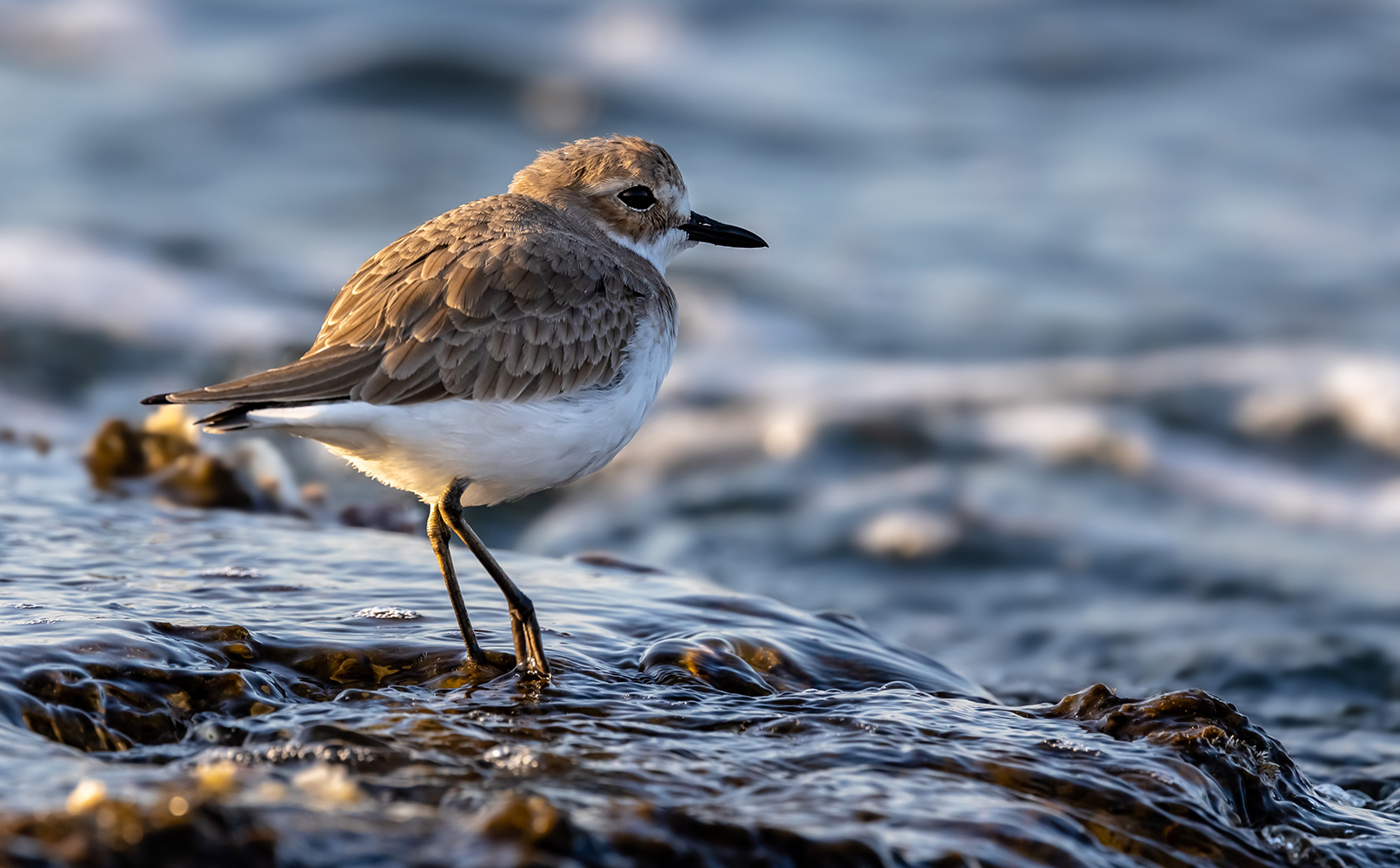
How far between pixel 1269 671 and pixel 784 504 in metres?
3.06

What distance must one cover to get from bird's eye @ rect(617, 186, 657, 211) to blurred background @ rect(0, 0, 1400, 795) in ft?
6.67

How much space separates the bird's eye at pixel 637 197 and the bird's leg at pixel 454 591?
1436mm

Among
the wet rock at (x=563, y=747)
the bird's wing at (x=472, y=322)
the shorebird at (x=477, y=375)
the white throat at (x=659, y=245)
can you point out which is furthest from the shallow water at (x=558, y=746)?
the white throat at (x=659, y=245)

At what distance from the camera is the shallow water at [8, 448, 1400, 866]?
9.16 ft

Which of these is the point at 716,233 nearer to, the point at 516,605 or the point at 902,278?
the point at 516,605

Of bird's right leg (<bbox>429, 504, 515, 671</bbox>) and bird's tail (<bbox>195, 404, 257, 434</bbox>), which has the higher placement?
bird's tail (<bbox>195, 404, 257, 434</bbox>)

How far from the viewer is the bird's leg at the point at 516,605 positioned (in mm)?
4031

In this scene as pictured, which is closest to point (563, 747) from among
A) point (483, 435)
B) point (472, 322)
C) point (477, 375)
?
point (483, 435)

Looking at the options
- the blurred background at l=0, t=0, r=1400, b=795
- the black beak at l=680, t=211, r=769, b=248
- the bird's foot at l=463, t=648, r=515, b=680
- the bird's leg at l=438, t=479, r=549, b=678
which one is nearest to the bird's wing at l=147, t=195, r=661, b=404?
the bird's leg at l=438, t=479, r=549, b=678

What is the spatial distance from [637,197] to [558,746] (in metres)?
2.40

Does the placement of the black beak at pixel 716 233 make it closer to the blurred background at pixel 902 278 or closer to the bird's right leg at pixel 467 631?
the bird's right leg at pixel 467 631

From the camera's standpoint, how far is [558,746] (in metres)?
3.42

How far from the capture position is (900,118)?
14.0 m

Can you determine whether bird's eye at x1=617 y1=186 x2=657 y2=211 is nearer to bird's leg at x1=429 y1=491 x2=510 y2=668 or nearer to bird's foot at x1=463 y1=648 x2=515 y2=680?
bird's leg at x1=429 y1=491 x2=510 y2=668
